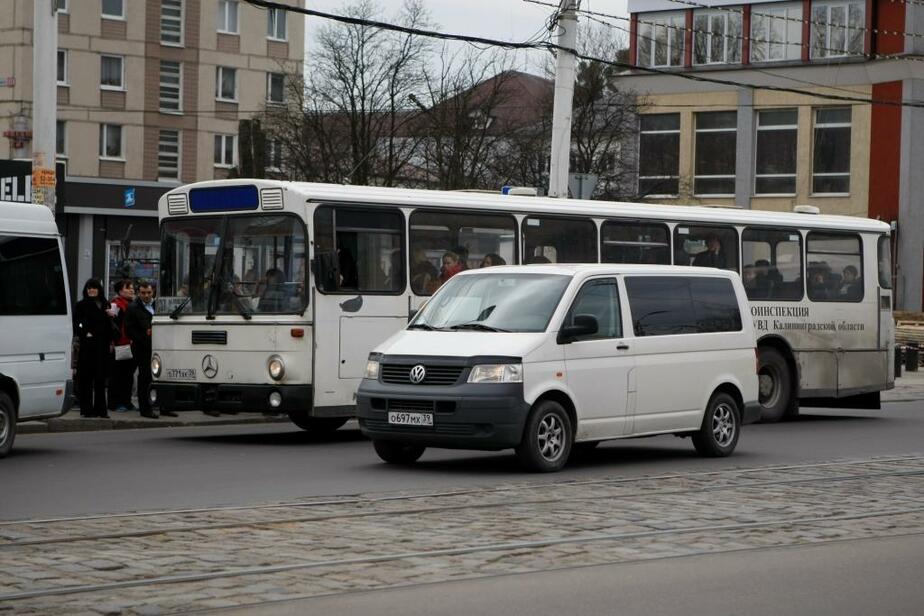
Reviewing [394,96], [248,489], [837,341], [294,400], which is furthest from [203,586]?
[394,96]

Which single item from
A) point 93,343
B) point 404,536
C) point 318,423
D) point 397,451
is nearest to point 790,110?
point 318,423

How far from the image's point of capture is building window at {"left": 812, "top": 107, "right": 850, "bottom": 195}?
183ft

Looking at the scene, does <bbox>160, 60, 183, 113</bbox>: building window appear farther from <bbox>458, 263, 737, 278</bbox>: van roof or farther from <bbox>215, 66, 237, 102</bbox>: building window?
<bbox>458, 263, 737, 278</bbox>: van roof

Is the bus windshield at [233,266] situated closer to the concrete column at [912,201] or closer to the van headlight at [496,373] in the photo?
the van headlight at [496,373]

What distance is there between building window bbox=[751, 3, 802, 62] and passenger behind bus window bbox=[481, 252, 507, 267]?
123 ft

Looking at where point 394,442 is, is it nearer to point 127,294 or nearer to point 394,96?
point 127,294

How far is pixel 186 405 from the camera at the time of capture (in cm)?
1862

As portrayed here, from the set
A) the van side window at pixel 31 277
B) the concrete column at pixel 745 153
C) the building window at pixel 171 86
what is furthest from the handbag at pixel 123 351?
the building window at pixel 171 86

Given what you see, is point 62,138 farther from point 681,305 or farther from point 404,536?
point 404,536

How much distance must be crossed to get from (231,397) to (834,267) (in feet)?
33.2

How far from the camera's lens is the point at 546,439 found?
582 inches

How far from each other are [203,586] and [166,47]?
59066 millimetres

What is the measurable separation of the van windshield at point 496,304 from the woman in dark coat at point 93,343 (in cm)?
598

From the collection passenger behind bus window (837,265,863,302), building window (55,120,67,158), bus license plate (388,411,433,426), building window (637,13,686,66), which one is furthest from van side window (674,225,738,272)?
building window (55,120,67,158)
